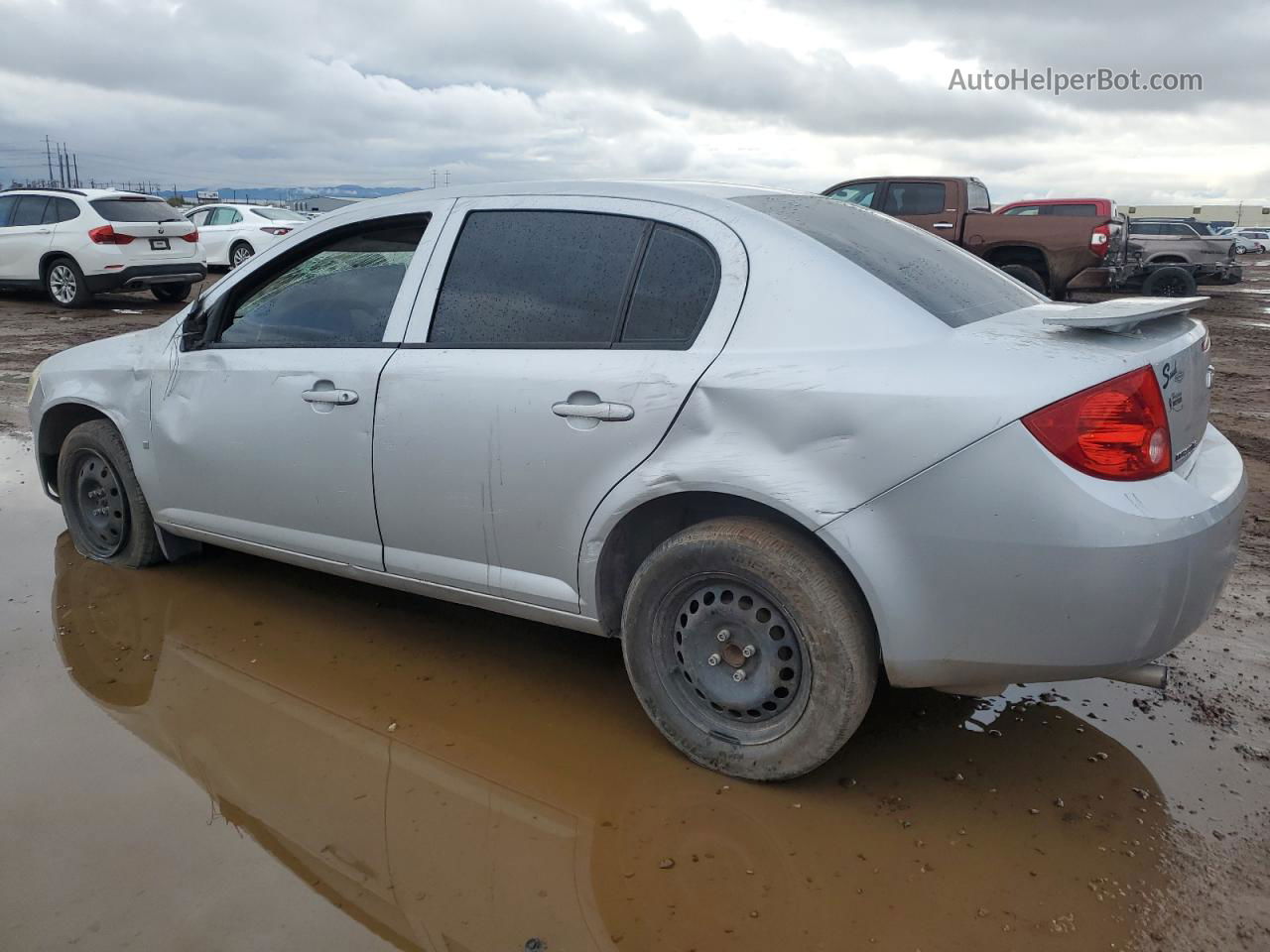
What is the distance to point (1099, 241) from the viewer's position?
1420 cm

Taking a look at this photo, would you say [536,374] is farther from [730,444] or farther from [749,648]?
[749,648]

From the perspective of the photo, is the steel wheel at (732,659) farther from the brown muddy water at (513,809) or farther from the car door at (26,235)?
the car door at (26,235)

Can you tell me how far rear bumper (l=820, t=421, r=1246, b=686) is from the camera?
2428mm

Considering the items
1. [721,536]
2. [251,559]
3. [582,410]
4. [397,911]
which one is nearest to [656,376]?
[582,410]

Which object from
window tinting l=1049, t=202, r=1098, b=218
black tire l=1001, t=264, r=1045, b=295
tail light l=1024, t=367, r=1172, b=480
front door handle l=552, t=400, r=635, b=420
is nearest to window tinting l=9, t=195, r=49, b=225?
black tire l=1001, t=264, r=1045, b=295

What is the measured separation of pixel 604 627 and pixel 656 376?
811 millimetres

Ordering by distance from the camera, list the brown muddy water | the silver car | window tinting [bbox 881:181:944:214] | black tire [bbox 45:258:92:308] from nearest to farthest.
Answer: the brown muddy water
the silver car
black tire [bbox 45:258:92:308]
window tinting [bbox 881:181:944:214]

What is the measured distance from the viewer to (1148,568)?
2428 mm

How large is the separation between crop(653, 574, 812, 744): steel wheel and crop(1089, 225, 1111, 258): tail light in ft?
43.8

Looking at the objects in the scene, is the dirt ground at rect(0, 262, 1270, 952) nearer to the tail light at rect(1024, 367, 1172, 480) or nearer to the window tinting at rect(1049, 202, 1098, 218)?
the tail light at rect(1024, 367, 1172, 480)

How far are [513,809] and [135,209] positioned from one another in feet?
45.7

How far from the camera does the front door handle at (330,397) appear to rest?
11.4ft

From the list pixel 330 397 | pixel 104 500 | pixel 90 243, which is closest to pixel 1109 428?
pixel 330 397

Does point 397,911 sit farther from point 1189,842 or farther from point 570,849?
point 1189,842
